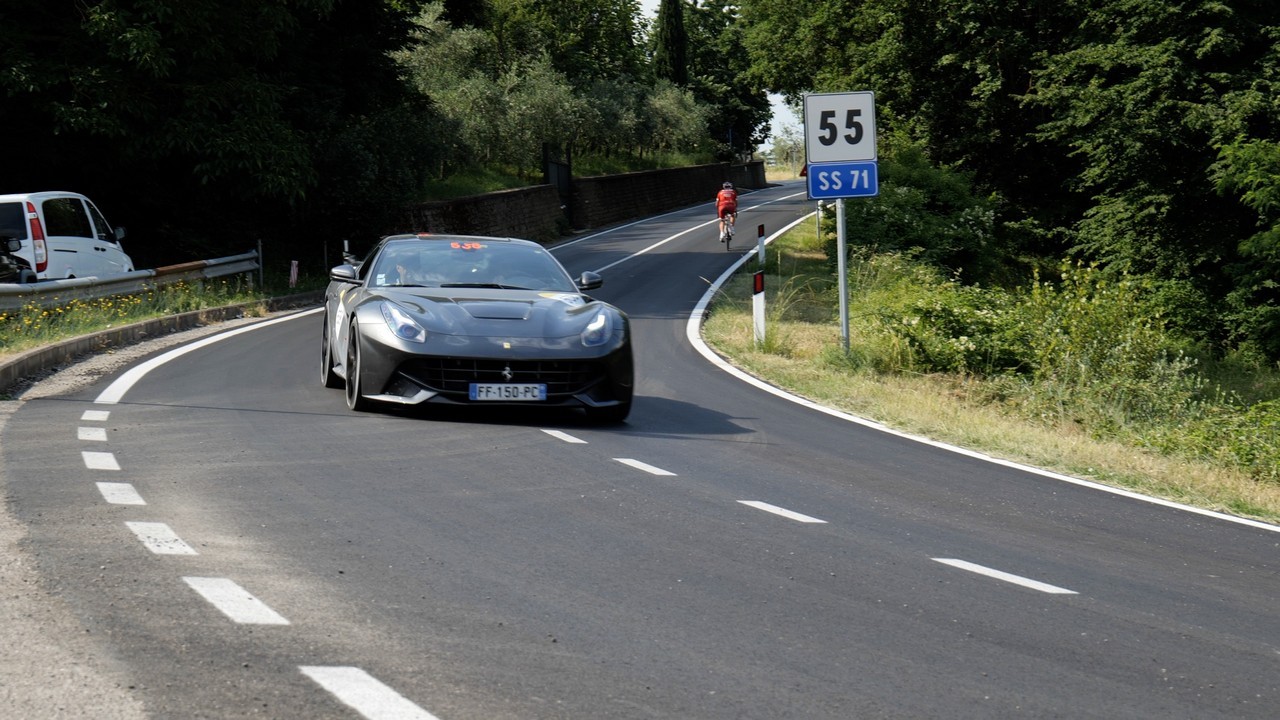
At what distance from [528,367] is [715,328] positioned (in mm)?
10123

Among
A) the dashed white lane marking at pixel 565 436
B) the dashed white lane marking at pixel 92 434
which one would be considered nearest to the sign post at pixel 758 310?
the dashed white lane marking at pixel 565 436

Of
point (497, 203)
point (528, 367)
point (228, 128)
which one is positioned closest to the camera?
point (528, 367)

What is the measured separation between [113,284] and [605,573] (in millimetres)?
15016

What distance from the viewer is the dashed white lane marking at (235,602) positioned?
477cm

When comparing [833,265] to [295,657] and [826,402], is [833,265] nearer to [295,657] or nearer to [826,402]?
[826,402]

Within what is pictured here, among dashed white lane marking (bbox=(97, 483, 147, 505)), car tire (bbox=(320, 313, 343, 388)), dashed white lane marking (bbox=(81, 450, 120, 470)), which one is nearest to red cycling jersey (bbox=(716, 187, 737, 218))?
car tire (bbox=(320, 313, 343, 388))

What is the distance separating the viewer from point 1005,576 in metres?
6.20

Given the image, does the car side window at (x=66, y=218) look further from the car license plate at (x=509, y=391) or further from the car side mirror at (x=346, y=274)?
the car license plate at (x=509, y=391)

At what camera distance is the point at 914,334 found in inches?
660

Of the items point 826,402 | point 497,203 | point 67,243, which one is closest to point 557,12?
point 497,203

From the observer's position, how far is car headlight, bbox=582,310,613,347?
10.3 metres

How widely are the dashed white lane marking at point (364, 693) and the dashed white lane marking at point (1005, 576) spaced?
3.12 m

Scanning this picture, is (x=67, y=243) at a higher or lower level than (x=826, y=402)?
higher

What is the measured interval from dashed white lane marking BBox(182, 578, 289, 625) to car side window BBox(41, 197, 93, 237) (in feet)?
52.9
